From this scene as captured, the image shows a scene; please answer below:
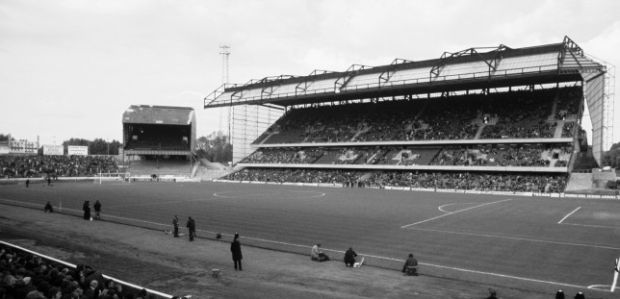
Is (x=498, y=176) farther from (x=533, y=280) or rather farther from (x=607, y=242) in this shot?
(x=533, y=280)

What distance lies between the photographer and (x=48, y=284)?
984 cm

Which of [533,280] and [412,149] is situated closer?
[533,280]

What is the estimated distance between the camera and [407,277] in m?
15.6

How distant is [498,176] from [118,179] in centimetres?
6148

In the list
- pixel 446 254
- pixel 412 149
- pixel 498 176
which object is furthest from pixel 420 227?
pixel 412 149

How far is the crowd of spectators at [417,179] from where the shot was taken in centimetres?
5325

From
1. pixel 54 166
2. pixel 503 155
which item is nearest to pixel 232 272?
pixel 503 155

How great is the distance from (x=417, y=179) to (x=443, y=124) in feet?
41.1

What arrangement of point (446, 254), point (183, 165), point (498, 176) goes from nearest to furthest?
point (446, 254)
point (498, 176)
point (183, 165)

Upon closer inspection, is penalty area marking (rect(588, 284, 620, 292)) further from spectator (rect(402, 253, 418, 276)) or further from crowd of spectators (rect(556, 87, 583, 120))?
crowd of spectators (rect(556, 87, 583, 120))

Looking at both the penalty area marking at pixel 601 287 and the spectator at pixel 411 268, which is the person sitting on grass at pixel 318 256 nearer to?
the spectator at pixel 411 268

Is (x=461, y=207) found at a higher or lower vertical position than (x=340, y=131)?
lower

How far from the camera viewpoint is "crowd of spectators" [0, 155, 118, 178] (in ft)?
236

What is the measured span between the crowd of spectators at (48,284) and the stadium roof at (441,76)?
57.7m
